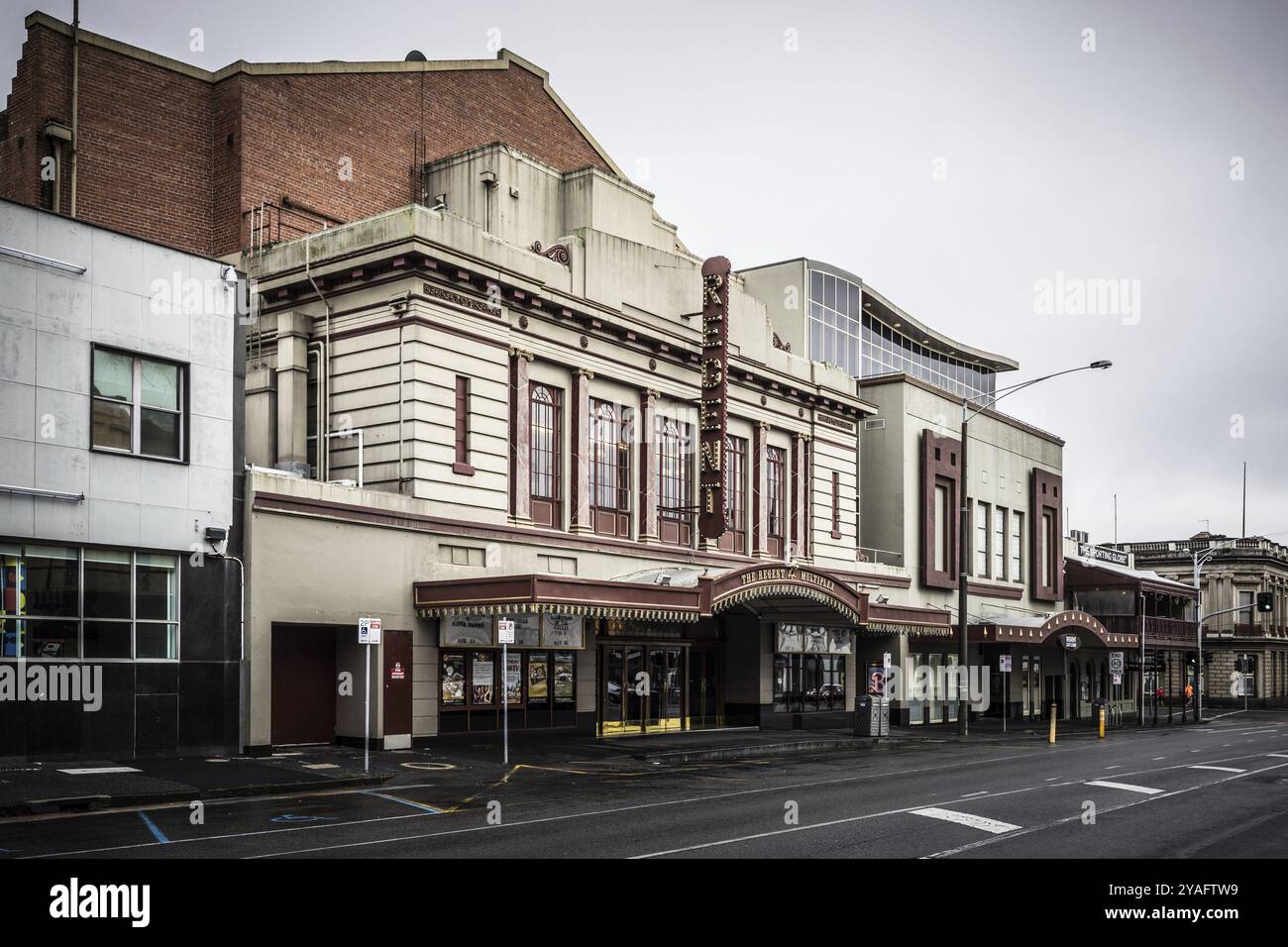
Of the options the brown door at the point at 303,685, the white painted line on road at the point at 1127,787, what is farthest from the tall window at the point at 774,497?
the white painted line on road at the point at 1127,787

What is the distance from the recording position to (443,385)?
1078 inches

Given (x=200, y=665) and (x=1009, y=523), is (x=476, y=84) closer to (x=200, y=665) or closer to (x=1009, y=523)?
(x=200, y=665)

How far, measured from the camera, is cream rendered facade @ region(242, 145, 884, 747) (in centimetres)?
2517

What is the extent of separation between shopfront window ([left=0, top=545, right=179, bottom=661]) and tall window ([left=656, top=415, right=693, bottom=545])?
50.0 feet

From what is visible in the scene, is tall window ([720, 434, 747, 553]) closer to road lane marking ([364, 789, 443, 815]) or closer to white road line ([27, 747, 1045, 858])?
white road line ([27, 747, 1045, 858])

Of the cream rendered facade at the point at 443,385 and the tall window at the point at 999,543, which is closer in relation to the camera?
the cream rendered facade at the point at 443,385

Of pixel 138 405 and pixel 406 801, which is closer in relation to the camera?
→ pixel 406 801

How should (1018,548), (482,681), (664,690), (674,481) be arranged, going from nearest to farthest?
(482,681)
(664,690)
(674,481)
(1018,548)

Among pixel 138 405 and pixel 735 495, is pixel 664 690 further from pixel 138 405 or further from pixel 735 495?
pixel 138 405

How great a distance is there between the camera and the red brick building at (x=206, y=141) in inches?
1172

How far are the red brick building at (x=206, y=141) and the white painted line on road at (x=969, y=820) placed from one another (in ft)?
70.5

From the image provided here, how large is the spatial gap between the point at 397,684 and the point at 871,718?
53.6ft

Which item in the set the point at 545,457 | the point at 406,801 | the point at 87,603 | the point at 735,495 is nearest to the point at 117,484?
the point at 87,603

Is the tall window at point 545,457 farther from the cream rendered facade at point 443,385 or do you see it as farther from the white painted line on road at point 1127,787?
the white painted line on road at point 1127,787
